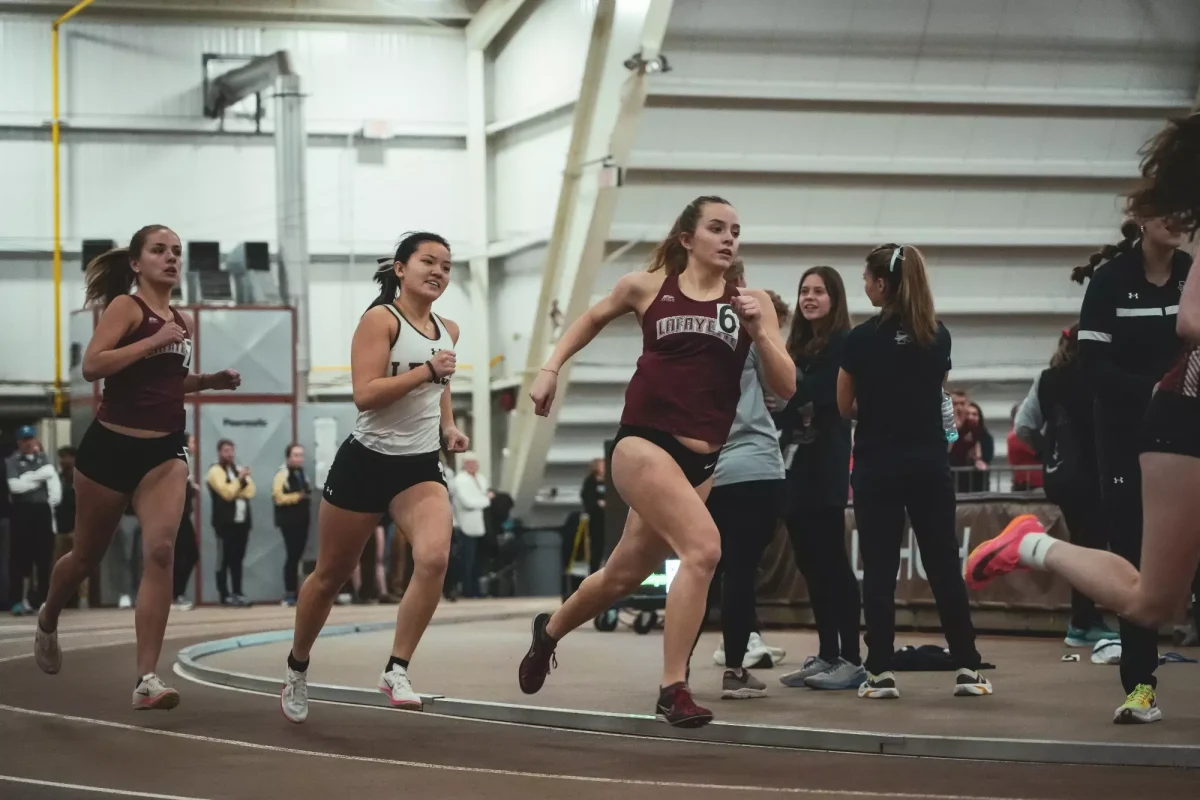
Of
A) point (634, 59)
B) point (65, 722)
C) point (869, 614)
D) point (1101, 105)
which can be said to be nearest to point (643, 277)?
point (869, 614)

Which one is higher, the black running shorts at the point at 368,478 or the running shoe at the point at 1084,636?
the black running shorts at the point at 368,478

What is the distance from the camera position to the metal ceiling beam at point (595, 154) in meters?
17.3

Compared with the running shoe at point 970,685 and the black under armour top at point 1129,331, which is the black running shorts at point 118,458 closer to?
the running shoe at point 970,685

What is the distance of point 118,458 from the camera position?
23.5 feet

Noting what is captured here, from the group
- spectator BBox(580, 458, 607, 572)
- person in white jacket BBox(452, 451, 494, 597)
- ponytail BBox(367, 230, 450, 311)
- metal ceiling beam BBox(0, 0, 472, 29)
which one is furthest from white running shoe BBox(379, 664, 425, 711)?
metal ceiling beam BBox(0, 0, 472, 29)

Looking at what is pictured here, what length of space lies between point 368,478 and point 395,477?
0.10 meters

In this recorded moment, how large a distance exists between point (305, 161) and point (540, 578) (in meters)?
7.01

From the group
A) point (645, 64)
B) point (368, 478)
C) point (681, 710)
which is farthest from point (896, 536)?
point (645, 64)

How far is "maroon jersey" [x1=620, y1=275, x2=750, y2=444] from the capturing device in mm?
6223

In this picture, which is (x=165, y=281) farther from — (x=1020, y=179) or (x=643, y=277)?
(x=1020, y=179)

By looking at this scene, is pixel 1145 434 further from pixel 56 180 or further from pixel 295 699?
pixel 56 180

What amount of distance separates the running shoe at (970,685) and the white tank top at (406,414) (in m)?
2.37

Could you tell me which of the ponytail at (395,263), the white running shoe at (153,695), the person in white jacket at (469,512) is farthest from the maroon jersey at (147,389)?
the person in white jacket at (469,512)

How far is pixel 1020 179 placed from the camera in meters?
18.9
